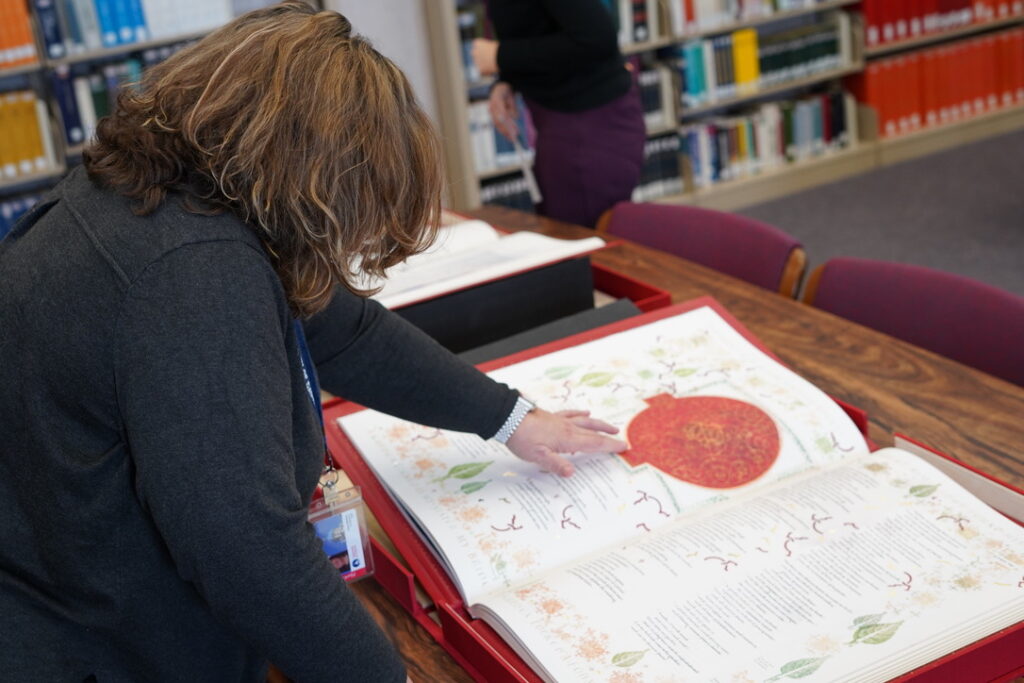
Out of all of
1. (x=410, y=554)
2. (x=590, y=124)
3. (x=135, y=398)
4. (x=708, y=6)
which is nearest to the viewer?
(x=135, y=398)

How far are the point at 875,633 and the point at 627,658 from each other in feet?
0.71

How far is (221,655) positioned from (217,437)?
293 millimetres

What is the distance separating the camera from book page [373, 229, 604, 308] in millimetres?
1651

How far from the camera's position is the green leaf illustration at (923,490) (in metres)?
1.14

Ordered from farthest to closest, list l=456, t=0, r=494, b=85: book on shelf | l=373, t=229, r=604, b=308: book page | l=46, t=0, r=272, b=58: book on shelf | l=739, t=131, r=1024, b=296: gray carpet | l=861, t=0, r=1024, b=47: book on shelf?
1. l=861, t=0, r=1024, b=47: book on shelf
2. l=456, t=0, r=494, b=85: book on shelf
3. l=739, t=131, r=1024, b=296: gray carpet
4. l=46, t=0, r=272, b=58: book on shelf
5. l=373, t=229, r=604, b=308: book page

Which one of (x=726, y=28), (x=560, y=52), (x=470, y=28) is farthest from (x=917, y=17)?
(x=560, y=52)

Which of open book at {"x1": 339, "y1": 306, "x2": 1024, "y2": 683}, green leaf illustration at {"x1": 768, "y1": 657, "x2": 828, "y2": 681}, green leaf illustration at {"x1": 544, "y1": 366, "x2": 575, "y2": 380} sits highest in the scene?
green leaf illustration at {"x1": 544, "y1": 366, "x2": 575, "y2": 380}

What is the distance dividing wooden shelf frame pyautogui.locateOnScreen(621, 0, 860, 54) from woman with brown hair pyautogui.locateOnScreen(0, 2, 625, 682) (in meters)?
4.02

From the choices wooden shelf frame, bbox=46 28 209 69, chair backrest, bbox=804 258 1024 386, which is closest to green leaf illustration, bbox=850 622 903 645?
chair backrest, bbox=804 258 1024 386

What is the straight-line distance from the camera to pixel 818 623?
0.97m

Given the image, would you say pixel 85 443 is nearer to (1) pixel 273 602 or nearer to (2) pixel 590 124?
(1) pixel 273 602

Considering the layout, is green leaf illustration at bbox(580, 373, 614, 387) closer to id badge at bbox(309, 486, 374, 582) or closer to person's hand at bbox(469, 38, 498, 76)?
id badge at bbox(309, 486, 374, 582)

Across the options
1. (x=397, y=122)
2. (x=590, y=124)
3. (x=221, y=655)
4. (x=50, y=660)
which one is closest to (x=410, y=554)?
(x=221, y=655)

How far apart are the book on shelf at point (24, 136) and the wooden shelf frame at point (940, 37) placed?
3604mm
